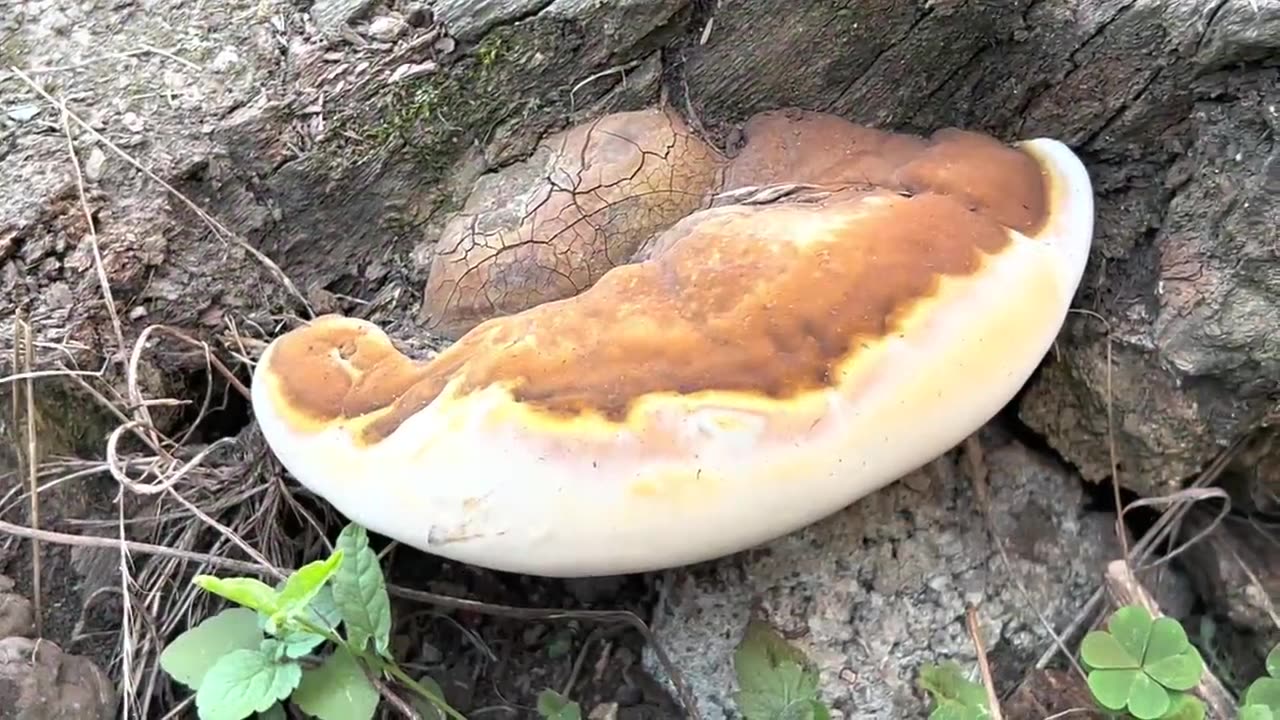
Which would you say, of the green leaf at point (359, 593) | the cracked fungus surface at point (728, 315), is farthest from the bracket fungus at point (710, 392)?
the green leaf at point (359, 593)

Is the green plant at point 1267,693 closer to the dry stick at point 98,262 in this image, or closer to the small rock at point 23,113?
the dry stick at point 98,262

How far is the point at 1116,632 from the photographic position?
73.3 inches

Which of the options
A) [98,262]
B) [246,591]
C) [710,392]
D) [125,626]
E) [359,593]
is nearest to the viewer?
[710,392]

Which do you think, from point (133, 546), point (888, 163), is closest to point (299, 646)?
point (133, 546)

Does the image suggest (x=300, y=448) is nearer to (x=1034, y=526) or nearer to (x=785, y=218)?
(x=785, y=218)

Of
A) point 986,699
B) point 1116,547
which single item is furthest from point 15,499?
point 1116,547

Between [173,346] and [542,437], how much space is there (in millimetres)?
910

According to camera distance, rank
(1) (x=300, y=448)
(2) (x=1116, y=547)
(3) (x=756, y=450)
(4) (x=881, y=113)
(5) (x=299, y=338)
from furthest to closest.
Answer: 1. (2) (x=1116, y=547)
2. (4) (x=881, y=113)
3. (5) (x=299, y=338)
4. (1) (x=300, y=448)
5. (3) (x=756, y=450)

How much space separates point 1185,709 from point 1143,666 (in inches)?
3.5

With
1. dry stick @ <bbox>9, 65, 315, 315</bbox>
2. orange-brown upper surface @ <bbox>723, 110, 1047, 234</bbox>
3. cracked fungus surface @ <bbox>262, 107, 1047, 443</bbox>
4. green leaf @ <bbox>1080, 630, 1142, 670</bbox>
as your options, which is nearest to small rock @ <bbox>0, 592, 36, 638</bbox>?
cracked fungus surface @ <bbox>262, 107, 1047, 443</bbox>

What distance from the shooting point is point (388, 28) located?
6.72 ft

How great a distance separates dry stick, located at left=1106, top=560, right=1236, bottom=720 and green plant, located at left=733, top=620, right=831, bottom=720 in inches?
22.7

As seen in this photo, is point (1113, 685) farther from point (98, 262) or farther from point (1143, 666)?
point (98, 262)

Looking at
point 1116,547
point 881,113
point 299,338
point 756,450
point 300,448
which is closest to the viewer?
point 756,450
